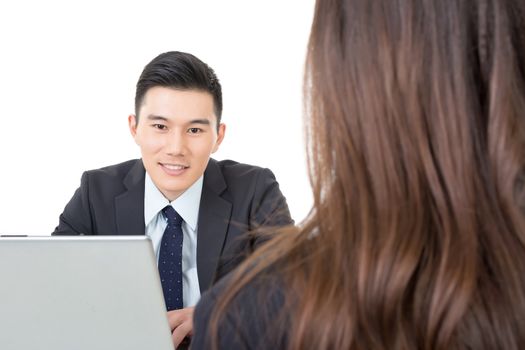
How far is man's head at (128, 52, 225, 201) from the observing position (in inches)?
99.0

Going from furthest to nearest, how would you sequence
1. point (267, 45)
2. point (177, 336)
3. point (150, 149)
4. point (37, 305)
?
1. point (267, 45)
2. point (150, 149)
3. point (177, 336)
4. point (37, 305)

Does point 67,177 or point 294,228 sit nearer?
point 294,228

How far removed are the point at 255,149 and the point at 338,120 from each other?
3.49m

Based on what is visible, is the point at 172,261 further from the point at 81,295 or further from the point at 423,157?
the point at 423,157

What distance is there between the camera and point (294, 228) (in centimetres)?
91

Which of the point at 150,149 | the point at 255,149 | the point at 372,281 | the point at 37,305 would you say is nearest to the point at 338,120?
the point at 372,281

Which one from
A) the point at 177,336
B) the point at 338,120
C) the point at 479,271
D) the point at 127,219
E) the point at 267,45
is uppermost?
the point at 267,45

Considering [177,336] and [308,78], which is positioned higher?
[308,78]

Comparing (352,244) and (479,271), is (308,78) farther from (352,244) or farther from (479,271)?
(479,271)

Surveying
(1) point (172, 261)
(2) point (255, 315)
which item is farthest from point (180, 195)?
(2) point (255, 315)

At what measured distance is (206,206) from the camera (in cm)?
260

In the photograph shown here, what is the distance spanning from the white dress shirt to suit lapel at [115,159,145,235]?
2cm

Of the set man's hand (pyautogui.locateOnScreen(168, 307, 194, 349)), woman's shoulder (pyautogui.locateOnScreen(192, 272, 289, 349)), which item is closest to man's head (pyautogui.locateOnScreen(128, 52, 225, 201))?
man's hand (pyautogui.locateOnScreen(168, 307, 194, 349))

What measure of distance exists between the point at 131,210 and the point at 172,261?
0.33 m
